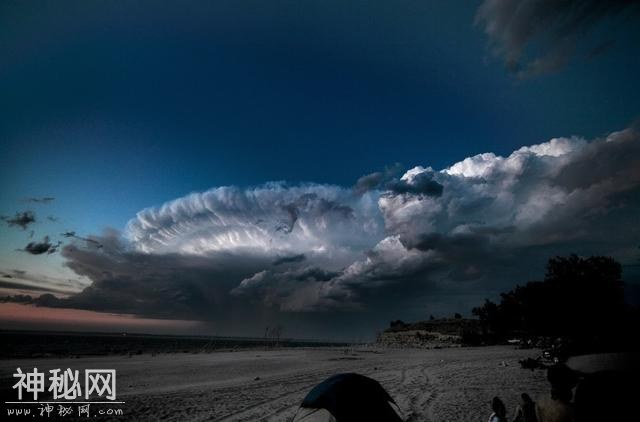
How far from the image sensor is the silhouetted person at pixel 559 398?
5105 millimetres

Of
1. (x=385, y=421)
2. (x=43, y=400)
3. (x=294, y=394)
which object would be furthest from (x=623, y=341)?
(x=43, y=400)

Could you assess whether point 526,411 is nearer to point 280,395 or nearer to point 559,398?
point 559,398

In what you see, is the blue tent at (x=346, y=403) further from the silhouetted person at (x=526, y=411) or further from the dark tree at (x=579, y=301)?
the dark tree at (x=579, y=301)

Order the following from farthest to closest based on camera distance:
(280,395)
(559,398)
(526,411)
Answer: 1. (280,395)
2. (526,411)
3. (559,398)

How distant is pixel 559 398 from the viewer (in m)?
5.22

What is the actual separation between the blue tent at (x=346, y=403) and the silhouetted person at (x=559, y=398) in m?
3.71

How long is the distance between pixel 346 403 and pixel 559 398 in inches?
180

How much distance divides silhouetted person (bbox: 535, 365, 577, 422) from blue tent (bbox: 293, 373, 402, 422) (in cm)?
371

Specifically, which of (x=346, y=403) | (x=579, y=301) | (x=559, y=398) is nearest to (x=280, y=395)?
(x=346, y=403)

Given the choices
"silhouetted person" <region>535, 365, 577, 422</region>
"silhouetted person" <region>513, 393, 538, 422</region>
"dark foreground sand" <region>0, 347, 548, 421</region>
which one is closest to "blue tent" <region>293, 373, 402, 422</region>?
"silhouetted person" <region>513, 393, 538, 422</region>

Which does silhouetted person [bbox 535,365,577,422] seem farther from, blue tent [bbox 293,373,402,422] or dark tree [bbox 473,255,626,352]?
dark tree [bbox 473,255,626,352]

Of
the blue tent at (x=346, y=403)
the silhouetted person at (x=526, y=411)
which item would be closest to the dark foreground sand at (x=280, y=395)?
the silhouetted person at (x=526, y=411)

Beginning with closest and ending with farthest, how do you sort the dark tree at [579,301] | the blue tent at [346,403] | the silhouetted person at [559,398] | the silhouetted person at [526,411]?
1. the silhouetted person at [559,398]
2. the blue tent at [346,403]
3. the silhouetted person at [526,411]
4. the dark tree at [579,301]

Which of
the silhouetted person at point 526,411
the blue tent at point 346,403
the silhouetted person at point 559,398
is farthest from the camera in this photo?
the silhouetted person at point 526,411
